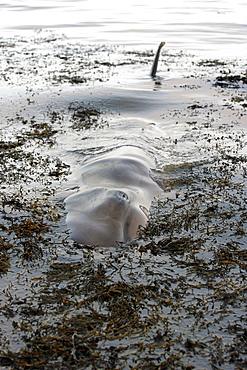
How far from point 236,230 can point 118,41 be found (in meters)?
24.4

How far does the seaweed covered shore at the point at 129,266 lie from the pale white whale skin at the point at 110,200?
8.3 inches

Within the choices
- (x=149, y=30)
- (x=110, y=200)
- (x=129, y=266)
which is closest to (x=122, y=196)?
(x=110, y=200)

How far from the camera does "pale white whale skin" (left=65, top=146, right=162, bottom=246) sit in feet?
21.3

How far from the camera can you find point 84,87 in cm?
1627

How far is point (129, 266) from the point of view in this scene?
5891 millimetres

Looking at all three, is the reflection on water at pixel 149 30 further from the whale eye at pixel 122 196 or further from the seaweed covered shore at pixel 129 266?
Result: the whale eye at pixel 122 196

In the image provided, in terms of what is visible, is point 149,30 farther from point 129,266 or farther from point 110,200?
point 129,266

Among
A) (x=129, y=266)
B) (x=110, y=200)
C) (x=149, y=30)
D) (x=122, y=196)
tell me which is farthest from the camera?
(x=149, y=30)

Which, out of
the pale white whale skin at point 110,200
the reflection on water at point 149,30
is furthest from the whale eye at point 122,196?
the reflection on water at point 149,30

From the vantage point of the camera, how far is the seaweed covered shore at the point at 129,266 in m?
4.53

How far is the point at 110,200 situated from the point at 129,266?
129 centimetres

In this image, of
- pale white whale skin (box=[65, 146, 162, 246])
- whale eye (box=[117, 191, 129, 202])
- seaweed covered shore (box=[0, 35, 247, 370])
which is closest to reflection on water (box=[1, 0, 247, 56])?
seaweed covered shore (box=[0, 35, 247, 370])

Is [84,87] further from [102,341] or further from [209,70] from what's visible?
[102,341]

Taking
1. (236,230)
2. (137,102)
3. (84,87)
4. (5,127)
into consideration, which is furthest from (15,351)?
(84,87)
